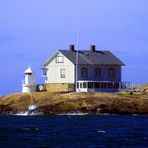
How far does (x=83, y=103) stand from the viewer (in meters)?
96.9

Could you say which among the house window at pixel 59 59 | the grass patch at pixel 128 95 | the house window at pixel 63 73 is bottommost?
the grass patch at pixel 128 95

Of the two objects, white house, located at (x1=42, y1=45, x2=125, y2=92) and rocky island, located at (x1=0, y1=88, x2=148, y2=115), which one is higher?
white house, located at (x1=42, y1=45, x2=125, y2=92)

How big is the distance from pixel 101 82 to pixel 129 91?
4.49m

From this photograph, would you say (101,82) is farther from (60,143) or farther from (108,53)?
(60,143)

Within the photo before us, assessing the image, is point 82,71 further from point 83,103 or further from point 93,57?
point 83,103

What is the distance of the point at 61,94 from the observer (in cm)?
10131

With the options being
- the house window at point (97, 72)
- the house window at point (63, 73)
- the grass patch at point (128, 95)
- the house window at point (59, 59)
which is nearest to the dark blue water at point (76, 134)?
the grass patch at point (128, 95)

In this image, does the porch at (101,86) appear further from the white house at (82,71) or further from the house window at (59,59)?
the house window at (59,59)

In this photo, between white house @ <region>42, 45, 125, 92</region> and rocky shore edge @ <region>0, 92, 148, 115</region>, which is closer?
rocky shore edge @ <region>0, 92, 148, 115</region>

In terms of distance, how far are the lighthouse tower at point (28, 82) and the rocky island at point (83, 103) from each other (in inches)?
262

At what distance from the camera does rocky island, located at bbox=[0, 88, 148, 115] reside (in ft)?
318

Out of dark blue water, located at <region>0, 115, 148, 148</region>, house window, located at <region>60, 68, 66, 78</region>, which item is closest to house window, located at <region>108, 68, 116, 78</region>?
house window, located at <region>60, 68, 66, 78</region>

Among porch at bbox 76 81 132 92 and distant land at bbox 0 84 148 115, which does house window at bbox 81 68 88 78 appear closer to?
porch at bbox 76 81 132 92

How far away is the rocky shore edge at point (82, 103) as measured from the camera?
97000 mm
